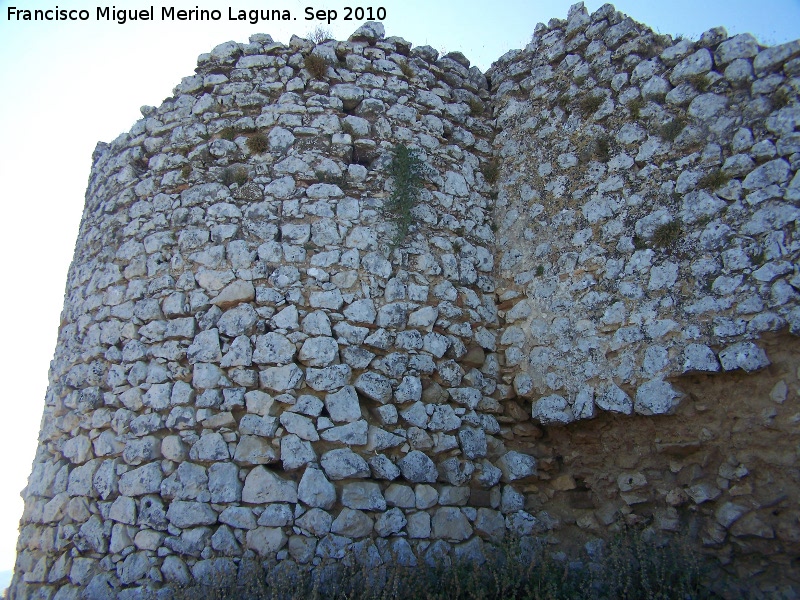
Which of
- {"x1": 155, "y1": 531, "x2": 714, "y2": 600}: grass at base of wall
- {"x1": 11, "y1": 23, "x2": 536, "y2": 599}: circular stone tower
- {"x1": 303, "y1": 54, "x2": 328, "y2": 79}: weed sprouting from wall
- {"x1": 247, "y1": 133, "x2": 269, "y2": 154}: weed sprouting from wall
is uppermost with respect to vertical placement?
{"x1": 303, "y1": 54, "x2": 328, "y2": 79}: weed sprouting from wall

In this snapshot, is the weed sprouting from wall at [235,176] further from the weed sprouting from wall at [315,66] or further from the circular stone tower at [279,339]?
the weed sprouting from wall at [315,66]

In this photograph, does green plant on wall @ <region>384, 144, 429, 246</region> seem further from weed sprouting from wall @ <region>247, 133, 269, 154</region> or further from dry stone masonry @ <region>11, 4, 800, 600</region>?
weed sprouting from wall @ <region>247, 133, 269, 154</region>

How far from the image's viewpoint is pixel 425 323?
4918 millimetres

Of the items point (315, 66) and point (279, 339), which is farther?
point (315, 66)

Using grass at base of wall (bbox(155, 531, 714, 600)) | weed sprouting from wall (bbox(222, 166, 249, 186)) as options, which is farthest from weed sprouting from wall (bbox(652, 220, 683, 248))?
weed sprouting from wall (bbox(222, 166, 249, 186))

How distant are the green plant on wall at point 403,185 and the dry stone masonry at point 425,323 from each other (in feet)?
0.21

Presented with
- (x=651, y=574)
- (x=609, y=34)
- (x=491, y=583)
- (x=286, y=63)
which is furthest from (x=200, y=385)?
(x=609, y=34)

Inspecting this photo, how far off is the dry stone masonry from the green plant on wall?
0.21ft

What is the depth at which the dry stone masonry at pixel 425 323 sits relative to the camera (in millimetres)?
4246

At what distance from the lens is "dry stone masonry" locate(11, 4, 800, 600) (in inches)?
167

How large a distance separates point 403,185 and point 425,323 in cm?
110

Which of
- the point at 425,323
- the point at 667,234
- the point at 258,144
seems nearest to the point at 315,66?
the point at 258,144

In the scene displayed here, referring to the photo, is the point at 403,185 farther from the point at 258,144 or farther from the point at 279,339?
the point at 279,339

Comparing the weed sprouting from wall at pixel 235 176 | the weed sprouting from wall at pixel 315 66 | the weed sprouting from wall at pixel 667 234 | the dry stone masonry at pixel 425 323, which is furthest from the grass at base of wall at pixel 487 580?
the weed sprouting from wall at pixel 315 66
